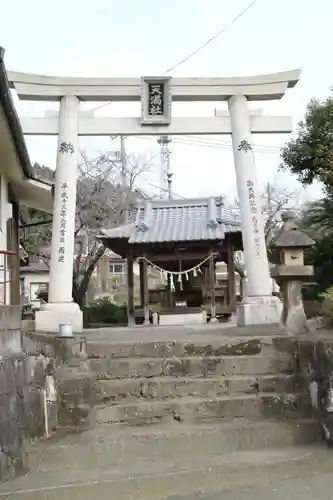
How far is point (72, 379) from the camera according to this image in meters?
7.13

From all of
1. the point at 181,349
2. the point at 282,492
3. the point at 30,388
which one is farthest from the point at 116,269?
the point at 282,492

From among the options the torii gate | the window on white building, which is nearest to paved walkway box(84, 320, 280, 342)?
the torii gate

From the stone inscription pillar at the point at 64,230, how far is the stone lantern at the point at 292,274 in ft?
16.8

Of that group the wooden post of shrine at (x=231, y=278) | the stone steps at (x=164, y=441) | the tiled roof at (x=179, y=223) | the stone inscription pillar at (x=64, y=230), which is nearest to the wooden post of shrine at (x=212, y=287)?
the wooden post of shrine at (x=231, y=278)

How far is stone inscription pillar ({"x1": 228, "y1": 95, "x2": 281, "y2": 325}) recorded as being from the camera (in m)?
13.3

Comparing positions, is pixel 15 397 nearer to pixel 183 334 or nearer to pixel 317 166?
pixel 183 334

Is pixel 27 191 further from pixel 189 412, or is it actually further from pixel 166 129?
pixel 189 412

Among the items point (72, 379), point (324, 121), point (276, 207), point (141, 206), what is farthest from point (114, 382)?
point (276, 207)

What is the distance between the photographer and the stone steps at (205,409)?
Result: 699 cm

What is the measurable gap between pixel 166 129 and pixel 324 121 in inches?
248

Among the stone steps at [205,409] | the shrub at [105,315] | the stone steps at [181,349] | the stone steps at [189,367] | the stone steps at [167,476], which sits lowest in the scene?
the stone steps at [167,476]

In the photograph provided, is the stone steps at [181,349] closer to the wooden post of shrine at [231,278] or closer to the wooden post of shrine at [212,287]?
the wooden post of shrine at [212,287]

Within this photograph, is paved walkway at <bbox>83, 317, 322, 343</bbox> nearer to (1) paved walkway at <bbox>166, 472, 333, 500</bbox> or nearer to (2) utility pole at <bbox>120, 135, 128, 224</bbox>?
(1) paved walkway at <bbox>166, 472, 333, 500</bbox>

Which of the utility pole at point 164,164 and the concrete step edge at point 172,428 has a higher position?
the utility pole at point 164,164
